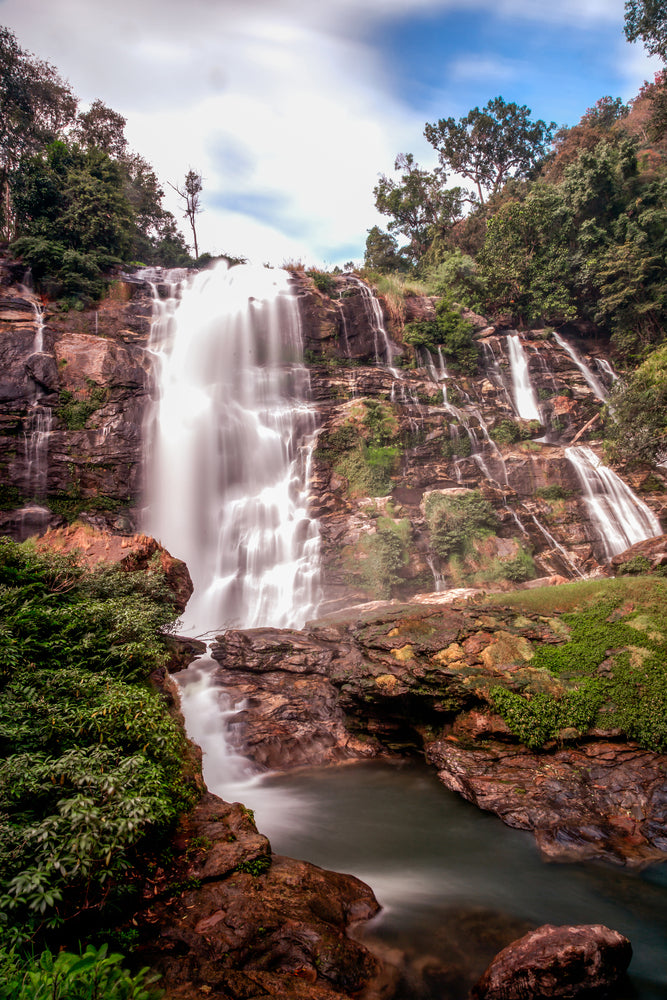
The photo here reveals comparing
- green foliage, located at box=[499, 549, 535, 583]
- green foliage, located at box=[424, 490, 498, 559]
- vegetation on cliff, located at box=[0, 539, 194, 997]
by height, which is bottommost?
vegetation on cliff, located at box=[0, 539, 194, 997]

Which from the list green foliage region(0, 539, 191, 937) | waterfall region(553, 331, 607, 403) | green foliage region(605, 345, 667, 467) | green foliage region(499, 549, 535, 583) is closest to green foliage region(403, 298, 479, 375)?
waterfall region(553, 331, 607, 403)

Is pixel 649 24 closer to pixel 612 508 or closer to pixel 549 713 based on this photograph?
pixel 612 508

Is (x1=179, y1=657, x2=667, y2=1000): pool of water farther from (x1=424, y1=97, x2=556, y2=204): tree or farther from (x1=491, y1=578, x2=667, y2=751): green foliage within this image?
(x1=424, y1=97, x2=556, y2=204): tree

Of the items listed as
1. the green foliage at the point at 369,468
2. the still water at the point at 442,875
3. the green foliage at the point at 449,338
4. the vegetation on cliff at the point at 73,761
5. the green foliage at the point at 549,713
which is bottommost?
the still water at the point at 442,875

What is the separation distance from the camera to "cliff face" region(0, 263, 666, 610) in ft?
51.9

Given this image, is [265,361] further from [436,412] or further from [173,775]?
[173,775]

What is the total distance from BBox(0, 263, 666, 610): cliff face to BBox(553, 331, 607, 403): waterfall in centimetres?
7

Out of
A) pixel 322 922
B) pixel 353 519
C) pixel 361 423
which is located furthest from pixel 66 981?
pixel 361 423

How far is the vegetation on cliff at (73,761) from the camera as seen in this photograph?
3.23 m

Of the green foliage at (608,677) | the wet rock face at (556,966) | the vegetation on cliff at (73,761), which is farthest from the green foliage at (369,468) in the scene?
the wet rock face at (556,966)

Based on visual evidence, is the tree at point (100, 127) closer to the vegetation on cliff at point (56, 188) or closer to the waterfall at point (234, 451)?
the vegetation on cliff at point (56, 188)

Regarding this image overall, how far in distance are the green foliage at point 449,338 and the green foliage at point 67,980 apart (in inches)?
910

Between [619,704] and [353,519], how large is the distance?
11.2 m

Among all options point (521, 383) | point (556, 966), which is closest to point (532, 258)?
point (521, 383)
